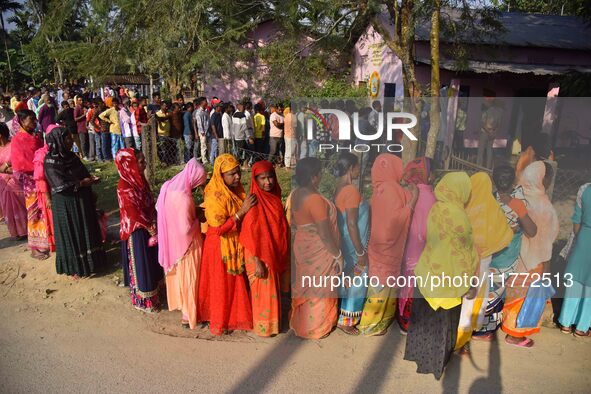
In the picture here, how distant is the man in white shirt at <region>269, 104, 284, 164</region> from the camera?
393 inches

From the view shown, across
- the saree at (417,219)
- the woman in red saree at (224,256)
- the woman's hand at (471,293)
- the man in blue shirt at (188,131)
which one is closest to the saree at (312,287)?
the woman in red saree at (224,256)

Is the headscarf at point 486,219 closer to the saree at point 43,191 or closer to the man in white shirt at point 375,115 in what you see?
the saree at point 43,191

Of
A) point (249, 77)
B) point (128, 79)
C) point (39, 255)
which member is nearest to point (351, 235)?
point (39, 255)

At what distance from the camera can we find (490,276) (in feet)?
11.3

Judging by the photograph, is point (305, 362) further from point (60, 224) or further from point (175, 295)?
point (60, 224)

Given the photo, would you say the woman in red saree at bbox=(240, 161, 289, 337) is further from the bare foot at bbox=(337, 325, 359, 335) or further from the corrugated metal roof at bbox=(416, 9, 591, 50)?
the corrugated metal roof at bbox=(416, 9, 591, 50)

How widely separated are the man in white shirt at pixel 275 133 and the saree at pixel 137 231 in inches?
233

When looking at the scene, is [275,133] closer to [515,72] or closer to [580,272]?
[515,72]

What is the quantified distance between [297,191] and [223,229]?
2.17 ft

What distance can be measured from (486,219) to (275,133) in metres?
7.31

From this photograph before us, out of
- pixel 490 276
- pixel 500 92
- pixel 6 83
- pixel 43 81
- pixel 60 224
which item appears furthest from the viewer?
pixel 43 81

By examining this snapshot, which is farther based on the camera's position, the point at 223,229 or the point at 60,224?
the point at 60,224

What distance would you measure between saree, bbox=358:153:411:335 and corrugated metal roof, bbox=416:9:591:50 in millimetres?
9682

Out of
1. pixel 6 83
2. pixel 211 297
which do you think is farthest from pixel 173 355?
pixel 6 83
